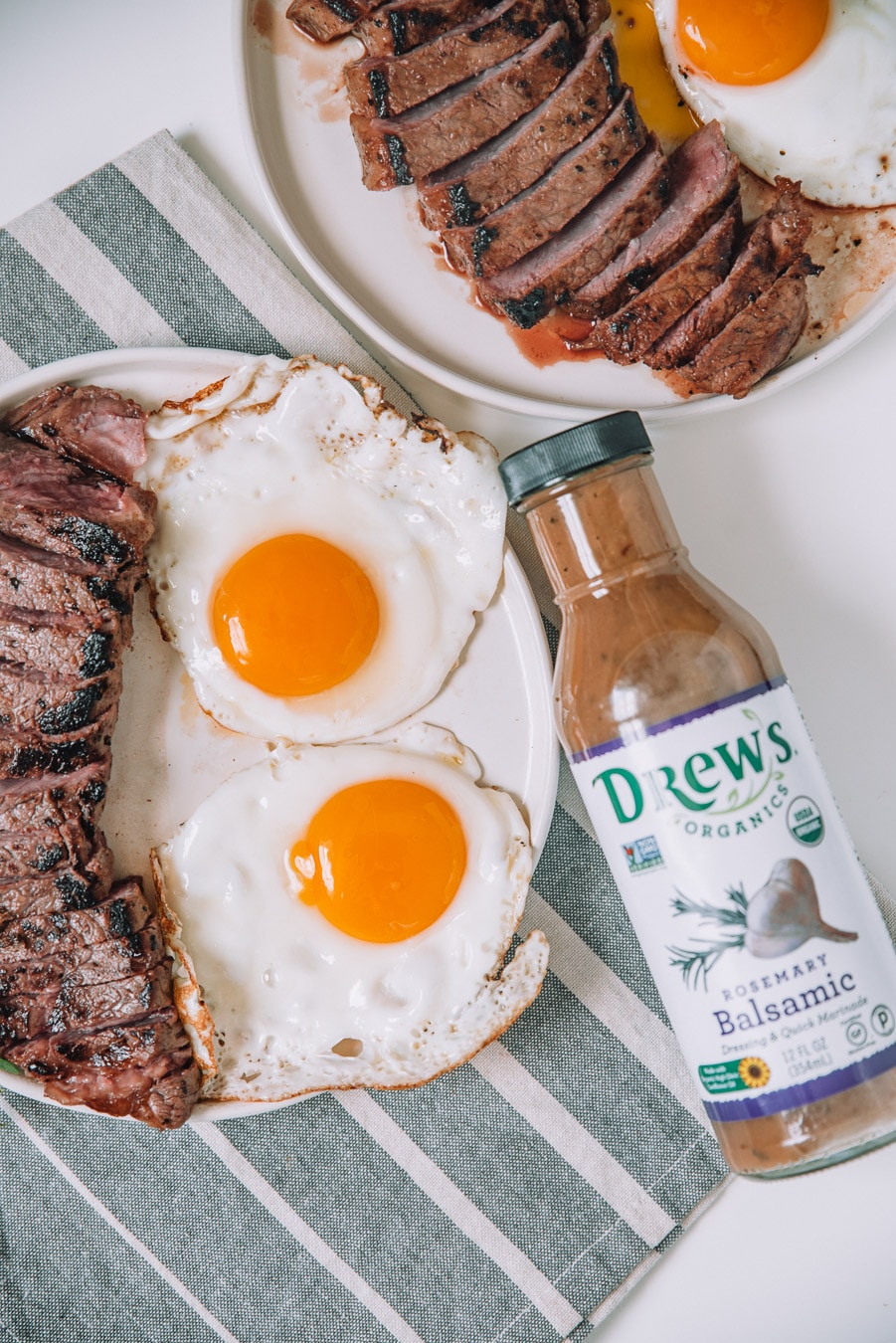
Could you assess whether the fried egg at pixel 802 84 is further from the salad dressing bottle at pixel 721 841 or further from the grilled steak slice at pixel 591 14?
the salad dressing bottle at pixel 721 841

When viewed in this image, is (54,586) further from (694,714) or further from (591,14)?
(591,14)

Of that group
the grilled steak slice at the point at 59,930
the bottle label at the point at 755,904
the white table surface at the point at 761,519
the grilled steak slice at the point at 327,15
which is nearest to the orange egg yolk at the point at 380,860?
the grilled steak slice at the point at 59,930

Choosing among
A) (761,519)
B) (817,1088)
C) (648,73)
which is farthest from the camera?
(761,519)

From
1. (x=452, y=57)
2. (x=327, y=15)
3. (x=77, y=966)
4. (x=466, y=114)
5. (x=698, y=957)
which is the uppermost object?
(x=327, y=15)

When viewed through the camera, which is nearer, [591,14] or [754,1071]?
[754,1071]

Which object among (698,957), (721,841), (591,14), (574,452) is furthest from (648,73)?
(698,957)

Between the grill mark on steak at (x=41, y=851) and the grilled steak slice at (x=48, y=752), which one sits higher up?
the grilled steak slice at (x=48, y=752)

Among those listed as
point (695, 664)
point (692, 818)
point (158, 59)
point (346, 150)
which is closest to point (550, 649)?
point (695, 664)

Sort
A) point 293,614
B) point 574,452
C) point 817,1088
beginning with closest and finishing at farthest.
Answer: point 817,1088 < point 574,452 < point 293,614
